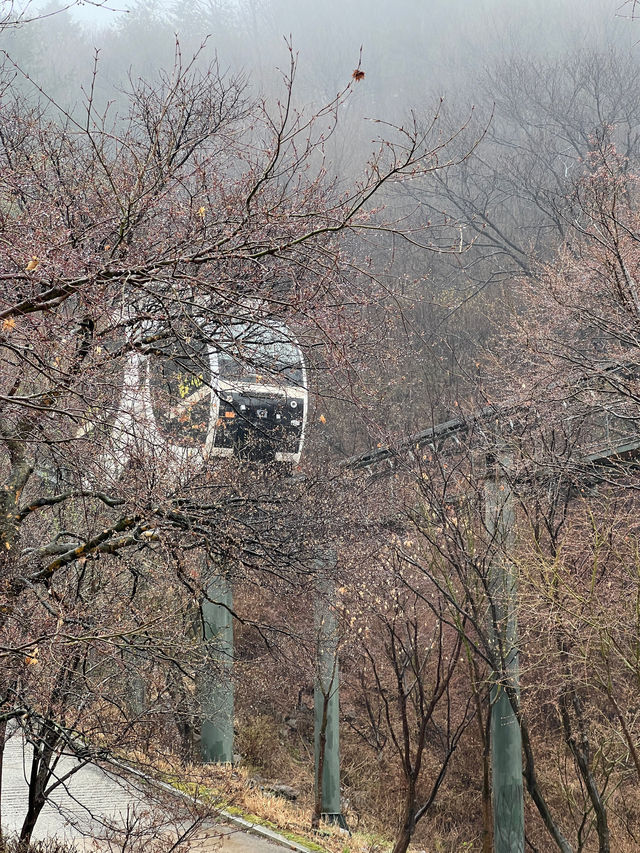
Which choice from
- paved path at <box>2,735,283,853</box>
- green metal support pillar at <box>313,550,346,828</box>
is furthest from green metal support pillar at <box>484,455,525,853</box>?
green metal support pillar at <box>313,550,346,828</box>

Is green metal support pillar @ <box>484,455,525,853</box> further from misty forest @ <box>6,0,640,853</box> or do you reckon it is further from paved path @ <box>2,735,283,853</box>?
paved path @ <box>2,735,283,853</box>

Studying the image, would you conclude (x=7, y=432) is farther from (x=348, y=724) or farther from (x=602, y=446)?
(x=348, y=724)

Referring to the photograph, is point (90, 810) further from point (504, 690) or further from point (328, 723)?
point (328, 723)

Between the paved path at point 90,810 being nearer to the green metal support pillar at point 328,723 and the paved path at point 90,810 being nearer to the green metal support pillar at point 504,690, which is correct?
the green metal support pillar at point 328,723

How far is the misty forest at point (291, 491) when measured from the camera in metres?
5.15

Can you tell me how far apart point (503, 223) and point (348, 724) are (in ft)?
63.6

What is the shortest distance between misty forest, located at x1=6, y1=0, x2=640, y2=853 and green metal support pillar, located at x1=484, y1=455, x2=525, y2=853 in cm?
4

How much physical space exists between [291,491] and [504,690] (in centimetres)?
371

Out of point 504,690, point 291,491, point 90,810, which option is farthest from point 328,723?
point 90,810

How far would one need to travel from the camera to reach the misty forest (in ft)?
16.9

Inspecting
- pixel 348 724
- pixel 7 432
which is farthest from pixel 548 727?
pixel 7 432

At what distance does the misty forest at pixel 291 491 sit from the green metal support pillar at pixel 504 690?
0.04 meters

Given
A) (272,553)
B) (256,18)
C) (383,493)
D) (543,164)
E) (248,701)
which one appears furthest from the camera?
(256,18)

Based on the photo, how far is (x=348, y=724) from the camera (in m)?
21.5
